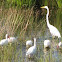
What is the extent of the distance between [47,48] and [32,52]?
66.4 inches

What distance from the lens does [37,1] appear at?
30.8 meters

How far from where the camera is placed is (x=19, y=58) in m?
10.0

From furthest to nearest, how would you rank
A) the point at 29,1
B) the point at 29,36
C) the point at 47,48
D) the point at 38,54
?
1. the point at 29,1
2. the point at 29,36
3. the point at 47,48
4. the point at 38,54

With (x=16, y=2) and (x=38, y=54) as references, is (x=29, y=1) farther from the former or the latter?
(x=38, y=54)

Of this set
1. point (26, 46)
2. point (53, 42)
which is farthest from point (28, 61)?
point (53, 42)

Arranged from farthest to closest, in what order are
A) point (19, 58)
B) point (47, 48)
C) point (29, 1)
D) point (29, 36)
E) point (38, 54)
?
point (29, 1) < point (29, 36) < point (47, 48) < point (38, 54) < point (19, 58)

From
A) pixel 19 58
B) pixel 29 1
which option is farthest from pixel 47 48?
pixel 29 1

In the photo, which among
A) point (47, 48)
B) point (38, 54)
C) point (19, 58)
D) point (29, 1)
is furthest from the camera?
point (29, 1)

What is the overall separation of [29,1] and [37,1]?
1.95 metres

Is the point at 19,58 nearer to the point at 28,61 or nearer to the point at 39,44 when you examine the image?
the point at 28,61

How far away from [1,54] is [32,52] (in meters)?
1.08

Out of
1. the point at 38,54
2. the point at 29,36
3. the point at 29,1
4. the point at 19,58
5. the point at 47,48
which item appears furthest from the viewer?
the point at 29,1

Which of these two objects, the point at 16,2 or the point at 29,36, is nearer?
the point at 29,36

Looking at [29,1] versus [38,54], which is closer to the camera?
[38,54]
